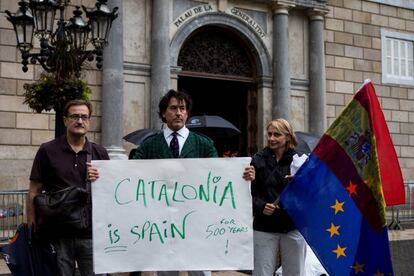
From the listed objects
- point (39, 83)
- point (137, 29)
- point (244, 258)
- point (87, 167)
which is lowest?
point (244, 258)

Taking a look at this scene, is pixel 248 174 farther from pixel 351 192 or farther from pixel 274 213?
pixel 351 192

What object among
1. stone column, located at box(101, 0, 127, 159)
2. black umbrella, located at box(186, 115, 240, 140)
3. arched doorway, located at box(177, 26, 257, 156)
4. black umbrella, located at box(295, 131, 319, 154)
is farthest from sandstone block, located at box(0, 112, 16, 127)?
black umbrella, located at box(295, 131, 319, 154)

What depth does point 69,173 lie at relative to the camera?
4520mm

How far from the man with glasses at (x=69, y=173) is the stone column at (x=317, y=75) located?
1199cm

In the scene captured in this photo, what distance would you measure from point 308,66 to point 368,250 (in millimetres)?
12437

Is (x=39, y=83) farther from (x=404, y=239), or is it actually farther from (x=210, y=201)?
(x=404, y=239)

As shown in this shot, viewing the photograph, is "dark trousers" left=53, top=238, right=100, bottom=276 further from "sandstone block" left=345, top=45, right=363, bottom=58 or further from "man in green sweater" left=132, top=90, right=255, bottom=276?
"sandstone block" left=345, top=45, right=363, bottom=58

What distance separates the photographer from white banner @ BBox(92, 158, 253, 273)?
4578 millimetres

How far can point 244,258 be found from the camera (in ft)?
15.1

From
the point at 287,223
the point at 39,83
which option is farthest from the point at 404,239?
the point at 39,83

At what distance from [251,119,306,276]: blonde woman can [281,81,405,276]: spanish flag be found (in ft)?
0.49

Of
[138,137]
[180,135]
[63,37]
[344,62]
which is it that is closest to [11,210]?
[138,137]

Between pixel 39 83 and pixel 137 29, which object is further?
pixel 137 29

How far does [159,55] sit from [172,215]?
9.50 metres
